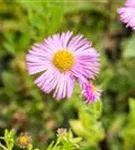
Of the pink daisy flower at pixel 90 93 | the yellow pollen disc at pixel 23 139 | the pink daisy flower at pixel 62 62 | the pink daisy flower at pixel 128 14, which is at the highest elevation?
the pink daisy flower at pixel 128 14

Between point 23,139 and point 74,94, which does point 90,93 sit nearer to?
point 23,139

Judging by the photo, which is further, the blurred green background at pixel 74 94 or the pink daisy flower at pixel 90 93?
the blurred green background at pixel 74 94

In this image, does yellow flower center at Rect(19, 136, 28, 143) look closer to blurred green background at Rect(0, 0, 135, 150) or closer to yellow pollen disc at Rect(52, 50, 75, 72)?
yellow pollen disc at Rect(52, 50, 75, 72)

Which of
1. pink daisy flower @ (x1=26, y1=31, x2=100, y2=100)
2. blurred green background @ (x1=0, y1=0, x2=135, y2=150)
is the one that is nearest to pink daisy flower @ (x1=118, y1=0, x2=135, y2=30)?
pink daisy flower @ (x1=26, y1=31, x2=100, y2=100)

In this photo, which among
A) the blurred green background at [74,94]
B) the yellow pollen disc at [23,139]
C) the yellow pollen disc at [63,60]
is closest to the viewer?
the yellow pollen disc at [23,139]

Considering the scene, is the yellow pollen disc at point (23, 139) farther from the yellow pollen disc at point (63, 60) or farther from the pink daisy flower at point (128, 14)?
the pink daisy flower at point (128, 14)

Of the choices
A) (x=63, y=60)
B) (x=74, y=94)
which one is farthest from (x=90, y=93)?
(x=74, y=94)

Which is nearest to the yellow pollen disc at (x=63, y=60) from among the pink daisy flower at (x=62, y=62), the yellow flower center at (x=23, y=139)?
the pink daisy flower at (x=62, y=62)

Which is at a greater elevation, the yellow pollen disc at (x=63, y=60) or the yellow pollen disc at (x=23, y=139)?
the yellow pollen disc at (x=63, y=60)
